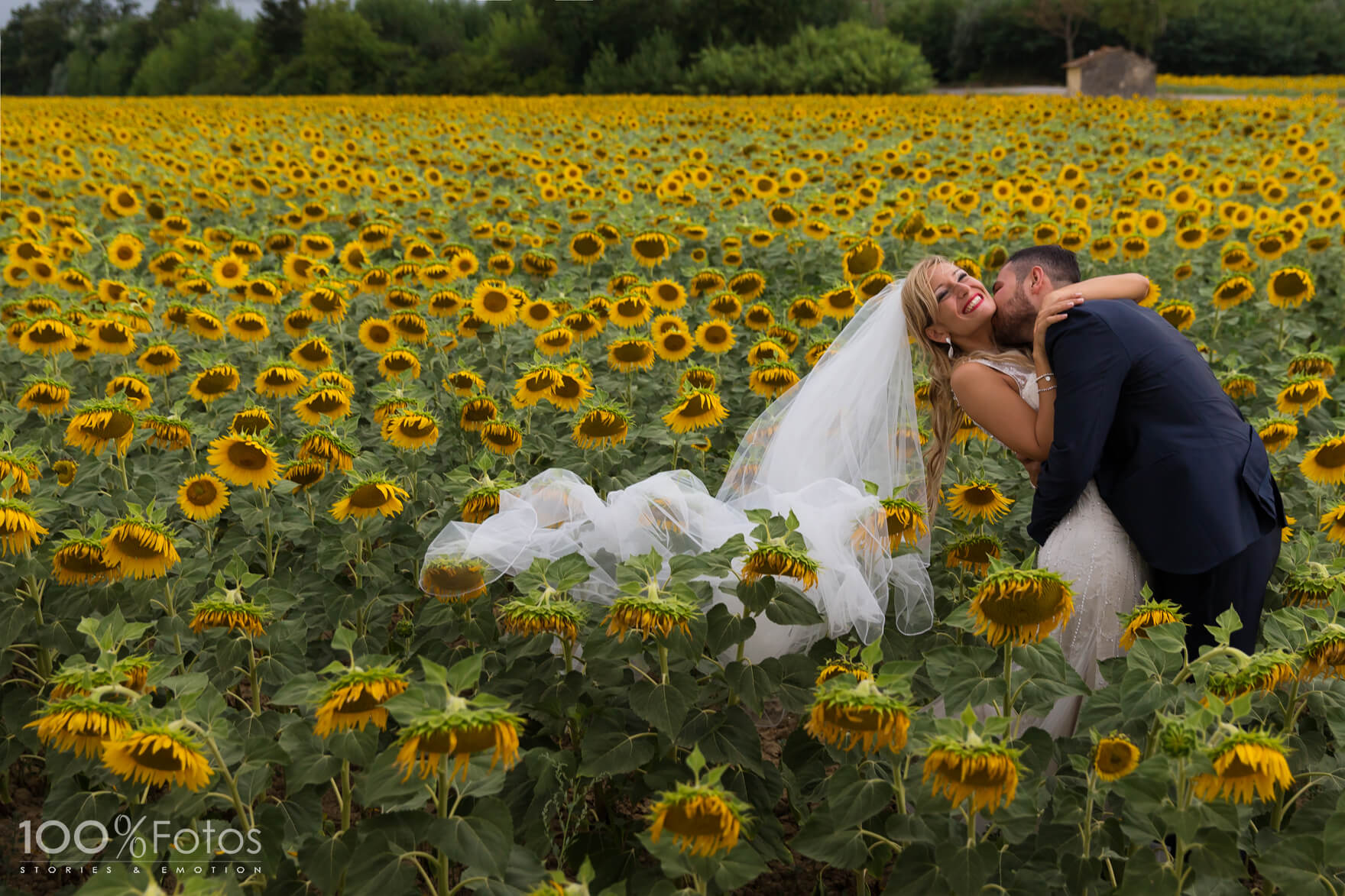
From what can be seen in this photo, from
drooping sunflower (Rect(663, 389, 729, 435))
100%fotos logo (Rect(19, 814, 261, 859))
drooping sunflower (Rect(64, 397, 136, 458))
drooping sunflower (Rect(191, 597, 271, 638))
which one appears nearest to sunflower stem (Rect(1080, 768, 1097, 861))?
100%fotos logo (Rect(19, 814, 261, 859))

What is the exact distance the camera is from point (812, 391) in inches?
141

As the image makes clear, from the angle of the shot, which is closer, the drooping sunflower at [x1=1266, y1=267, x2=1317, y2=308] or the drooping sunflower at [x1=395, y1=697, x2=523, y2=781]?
the drooping sunflower at [x1=395, y1=697, x2=523, y2=781]

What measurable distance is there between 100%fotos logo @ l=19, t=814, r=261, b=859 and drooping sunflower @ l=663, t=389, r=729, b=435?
1.93 metres

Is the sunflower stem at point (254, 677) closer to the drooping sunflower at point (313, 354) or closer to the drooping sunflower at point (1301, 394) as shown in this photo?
the drooping sunflower at point (313, 354)

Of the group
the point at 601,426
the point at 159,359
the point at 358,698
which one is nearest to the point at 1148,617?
the point at 358,698

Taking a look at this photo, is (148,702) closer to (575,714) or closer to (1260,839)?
(575,714)

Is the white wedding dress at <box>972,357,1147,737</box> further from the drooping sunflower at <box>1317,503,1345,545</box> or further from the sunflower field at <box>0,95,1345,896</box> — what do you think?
the drooping sunflower at <box>1317,503,1345,545</box>

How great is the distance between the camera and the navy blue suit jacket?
2752 millimetres

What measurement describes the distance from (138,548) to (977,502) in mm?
2320

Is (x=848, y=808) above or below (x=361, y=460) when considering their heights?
below

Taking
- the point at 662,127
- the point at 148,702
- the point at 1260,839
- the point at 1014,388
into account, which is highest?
the point at 662,127

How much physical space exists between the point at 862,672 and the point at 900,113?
631 inches

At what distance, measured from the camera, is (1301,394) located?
3.59 m

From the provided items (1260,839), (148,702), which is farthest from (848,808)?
(148,702)
